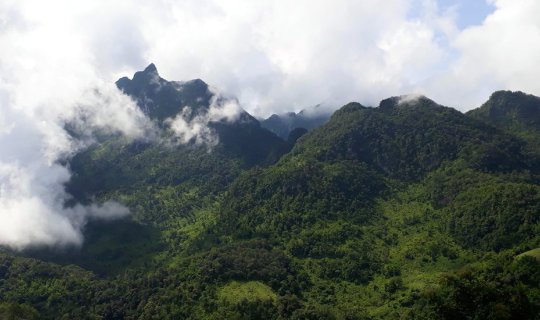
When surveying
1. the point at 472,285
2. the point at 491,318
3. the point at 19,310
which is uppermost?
the point at 19,310

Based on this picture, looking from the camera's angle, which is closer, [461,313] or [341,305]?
[461,313]

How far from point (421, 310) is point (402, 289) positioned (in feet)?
121

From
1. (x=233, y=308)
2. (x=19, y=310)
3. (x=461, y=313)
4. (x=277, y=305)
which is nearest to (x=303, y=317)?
(x=277, y=305)

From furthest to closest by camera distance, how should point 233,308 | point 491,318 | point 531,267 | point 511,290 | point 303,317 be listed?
point 233,308, point 303,317, point 531,267, point 511,290, point 491,318

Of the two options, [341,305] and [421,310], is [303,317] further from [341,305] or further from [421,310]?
[421,310]

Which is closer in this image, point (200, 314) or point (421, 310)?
point (421, 310)

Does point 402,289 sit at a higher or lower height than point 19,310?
Answer: lower

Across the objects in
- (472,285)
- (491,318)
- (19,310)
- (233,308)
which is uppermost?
(19,310)

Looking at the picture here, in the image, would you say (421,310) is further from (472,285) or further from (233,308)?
(233,308)

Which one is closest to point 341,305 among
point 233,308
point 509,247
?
point 233,308

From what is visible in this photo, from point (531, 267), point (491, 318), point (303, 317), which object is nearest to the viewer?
point (491, 318)

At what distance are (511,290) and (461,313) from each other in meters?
16.0

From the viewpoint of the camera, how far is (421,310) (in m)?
159

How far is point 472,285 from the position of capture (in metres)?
122
